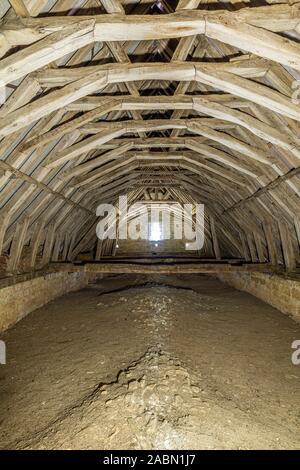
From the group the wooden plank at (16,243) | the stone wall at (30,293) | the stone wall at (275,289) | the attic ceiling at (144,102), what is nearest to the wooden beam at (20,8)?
the attic ceiling at (144,102)

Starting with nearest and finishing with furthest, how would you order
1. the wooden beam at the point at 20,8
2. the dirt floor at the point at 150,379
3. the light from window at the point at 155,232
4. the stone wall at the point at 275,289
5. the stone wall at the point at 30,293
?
the wooden beam at the point at 20,8 → the dirt floor at the point at 150,379 → the stone wall at the point at 30,293 → the stone wall at the point at 275,289 → the light from window at the point at 155,232

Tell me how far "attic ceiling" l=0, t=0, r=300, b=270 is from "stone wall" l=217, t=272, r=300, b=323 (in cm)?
50

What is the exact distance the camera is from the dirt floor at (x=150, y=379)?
2.88m

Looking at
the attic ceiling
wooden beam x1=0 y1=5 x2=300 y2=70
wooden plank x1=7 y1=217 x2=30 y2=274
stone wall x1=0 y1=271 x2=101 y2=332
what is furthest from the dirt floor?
wooden beam x1=0 y1=5 x2=300 y2=70

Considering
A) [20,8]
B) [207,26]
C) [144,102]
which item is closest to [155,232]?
[144,102]

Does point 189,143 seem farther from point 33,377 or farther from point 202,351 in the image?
point 33,377

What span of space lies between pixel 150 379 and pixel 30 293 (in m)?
4.11

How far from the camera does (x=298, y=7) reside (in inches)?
89.0

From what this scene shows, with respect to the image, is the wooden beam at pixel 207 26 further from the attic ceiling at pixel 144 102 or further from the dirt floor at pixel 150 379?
the dirt floor at pixel 150 379

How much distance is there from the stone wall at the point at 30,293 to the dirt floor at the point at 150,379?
25 cm

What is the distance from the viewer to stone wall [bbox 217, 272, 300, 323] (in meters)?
6.21

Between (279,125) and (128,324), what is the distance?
466 cm

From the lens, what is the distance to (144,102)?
3.93m

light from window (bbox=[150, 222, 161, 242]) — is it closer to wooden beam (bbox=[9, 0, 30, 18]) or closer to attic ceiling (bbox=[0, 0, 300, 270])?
attic ceiling (bbox=[0, 0, 300, 270])
